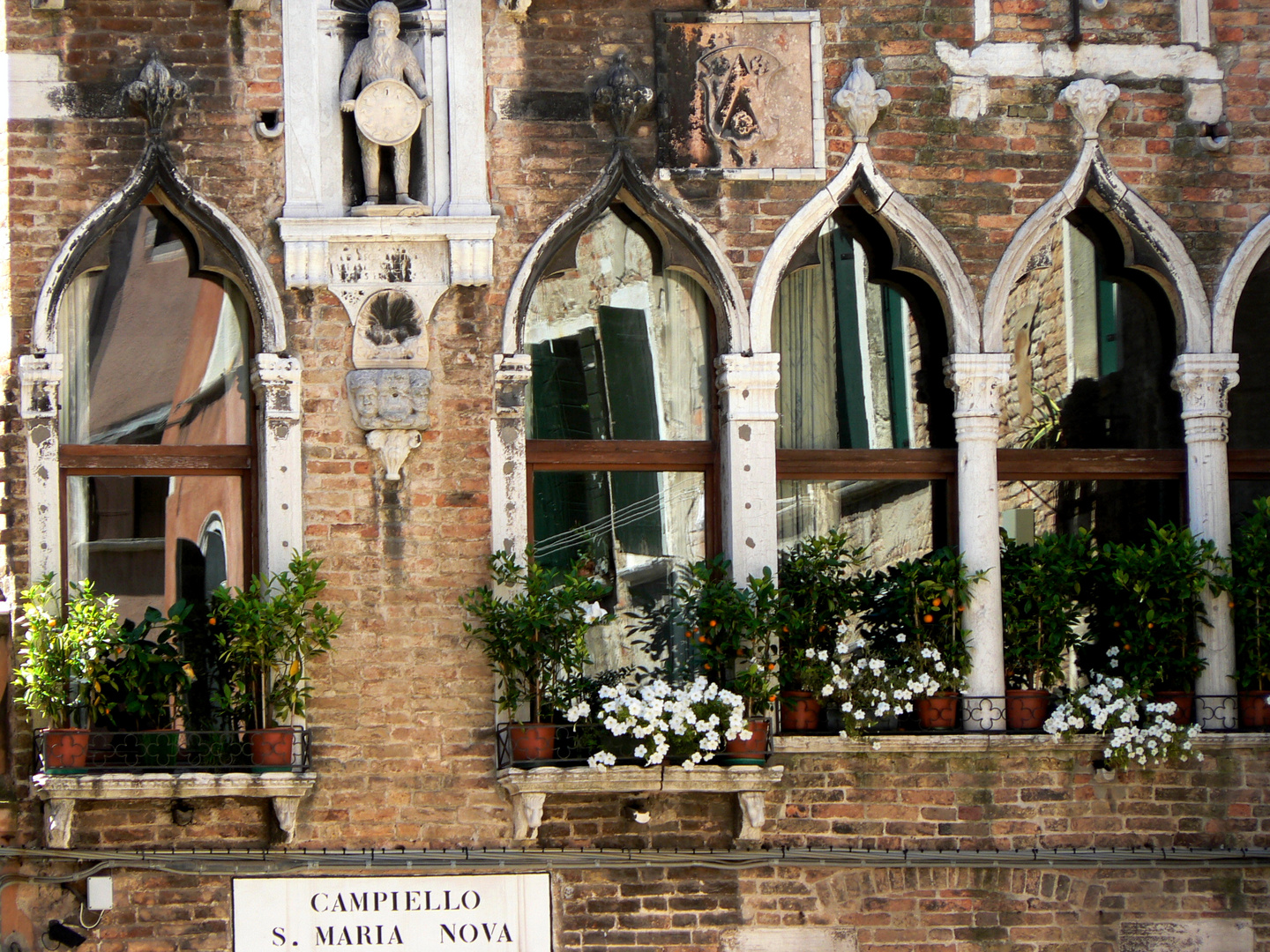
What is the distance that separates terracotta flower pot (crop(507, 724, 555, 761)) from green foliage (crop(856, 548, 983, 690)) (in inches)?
62.8

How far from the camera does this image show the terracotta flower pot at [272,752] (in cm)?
846

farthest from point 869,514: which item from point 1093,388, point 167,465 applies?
point 167,465

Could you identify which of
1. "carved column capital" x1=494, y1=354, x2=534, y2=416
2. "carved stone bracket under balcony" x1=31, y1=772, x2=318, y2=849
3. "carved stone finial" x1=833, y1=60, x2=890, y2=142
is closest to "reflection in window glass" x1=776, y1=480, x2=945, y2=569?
"carved column capital" x1=494, y1=354, x2=534, y2=416

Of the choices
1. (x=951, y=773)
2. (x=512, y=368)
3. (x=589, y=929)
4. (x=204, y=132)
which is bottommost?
(x=589, y=929)

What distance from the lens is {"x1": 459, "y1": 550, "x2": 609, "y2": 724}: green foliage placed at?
8516 millimetres

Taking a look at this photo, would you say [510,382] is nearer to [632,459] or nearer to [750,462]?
[632,459]

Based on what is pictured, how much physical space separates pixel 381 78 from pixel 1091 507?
13.4 ft

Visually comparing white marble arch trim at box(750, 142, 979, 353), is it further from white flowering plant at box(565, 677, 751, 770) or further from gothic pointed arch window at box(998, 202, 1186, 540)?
white flowering plant at box(565, 677, 751, 770)

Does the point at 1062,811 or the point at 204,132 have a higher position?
the point at 204,132

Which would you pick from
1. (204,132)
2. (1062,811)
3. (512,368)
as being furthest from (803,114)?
(1062,811)

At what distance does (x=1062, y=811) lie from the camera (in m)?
9.04

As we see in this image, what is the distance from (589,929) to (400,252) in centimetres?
327

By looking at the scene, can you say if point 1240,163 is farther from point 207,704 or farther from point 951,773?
point 207,704

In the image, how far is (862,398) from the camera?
955cm
